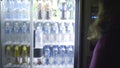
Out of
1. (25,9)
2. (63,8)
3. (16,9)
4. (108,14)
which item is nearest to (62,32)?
(63,8)

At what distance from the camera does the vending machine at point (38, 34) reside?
3162mm

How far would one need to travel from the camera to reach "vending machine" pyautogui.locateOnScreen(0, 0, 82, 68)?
316 centimetres

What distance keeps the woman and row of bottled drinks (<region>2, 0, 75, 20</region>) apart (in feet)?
6.24

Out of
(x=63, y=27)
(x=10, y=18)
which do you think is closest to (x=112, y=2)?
(x=63, y=27)

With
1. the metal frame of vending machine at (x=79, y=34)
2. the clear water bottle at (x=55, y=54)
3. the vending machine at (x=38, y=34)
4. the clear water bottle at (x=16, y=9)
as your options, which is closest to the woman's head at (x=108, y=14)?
the metal frame of vending machine at (x=79, y=34)

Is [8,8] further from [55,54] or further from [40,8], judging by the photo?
[55,54]

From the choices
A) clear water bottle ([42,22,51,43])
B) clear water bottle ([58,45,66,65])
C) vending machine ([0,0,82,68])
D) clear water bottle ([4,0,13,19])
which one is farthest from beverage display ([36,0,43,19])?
clear water bottle ([58,45,66,65])

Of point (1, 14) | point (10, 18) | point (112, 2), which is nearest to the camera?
point (112, 2)

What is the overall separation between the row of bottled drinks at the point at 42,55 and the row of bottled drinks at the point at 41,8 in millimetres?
385

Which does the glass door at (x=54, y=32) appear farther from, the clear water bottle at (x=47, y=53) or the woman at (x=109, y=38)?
the woman at (x=109, y=38)

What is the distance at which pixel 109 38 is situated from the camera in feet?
4.03

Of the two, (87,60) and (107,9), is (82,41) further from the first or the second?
(107,9)

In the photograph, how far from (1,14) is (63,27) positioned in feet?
2.65

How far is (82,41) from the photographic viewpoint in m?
2.82
